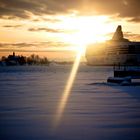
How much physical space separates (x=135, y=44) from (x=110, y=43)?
17.6 feet

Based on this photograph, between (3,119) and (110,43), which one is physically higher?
(110,43)

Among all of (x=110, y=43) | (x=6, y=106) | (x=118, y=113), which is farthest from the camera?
(x=110, y=43)

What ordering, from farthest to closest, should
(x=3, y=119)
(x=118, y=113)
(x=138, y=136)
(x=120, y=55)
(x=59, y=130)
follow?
1. (x=120, y=55)
2. (x=118, y=113)
3. (x=3, y=119)
4. (x=59, y=130)
5. (x=138, y=136)

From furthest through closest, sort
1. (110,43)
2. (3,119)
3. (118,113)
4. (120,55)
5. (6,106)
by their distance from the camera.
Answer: (110,43) → (120,55) → (6,106) → (118,113) → (3,119)

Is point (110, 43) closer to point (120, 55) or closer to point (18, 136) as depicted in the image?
point (120, 55)

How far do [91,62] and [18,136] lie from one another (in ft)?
142

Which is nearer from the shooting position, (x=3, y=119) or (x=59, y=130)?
(x=59, y=130)

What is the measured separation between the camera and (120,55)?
136 ft

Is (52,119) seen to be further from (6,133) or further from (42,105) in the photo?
(42,105)

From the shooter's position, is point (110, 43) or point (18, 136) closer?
point (18, 136)

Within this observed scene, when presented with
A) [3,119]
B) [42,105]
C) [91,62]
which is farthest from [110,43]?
[3,119]

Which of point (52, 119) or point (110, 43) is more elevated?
point (110, 43)

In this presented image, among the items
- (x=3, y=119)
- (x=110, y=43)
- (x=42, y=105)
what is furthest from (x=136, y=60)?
(x=3, y=119)

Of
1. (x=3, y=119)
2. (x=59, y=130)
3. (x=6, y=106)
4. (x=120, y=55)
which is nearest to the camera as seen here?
(x=59, y=130)
